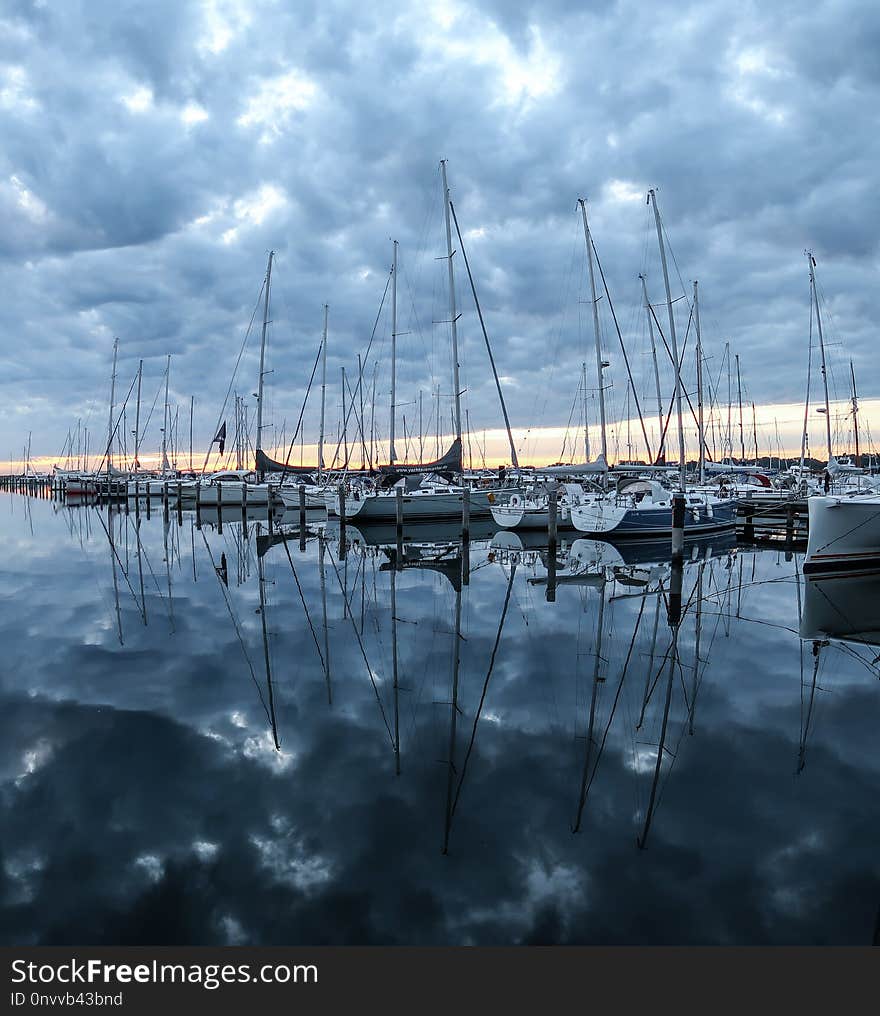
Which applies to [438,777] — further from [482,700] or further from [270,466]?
[270,466]

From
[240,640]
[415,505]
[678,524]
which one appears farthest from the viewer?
[415,505]

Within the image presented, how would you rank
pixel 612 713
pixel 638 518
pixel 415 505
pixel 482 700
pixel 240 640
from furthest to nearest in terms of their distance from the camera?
pixel 415 505, pixel 638 518, pixel 240 640, pixel 482 700, pixel 612 713

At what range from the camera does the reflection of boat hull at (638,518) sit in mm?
28391

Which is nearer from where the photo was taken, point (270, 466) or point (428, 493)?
point (428, 493)

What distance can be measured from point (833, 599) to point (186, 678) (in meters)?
15.0

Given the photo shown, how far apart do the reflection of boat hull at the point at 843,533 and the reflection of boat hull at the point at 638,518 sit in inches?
342

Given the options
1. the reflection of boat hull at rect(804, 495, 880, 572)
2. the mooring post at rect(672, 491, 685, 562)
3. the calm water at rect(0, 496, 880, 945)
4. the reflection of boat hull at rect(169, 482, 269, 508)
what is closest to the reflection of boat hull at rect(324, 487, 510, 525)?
the mooring post at rect(672, 491, 685, 562)

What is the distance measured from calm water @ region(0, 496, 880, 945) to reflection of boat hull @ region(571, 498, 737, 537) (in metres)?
13.3

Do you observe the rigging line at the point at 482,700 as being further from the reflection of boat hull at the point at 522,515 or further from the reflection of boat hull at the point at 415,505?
the reflection of boat hull at the point at 415,505

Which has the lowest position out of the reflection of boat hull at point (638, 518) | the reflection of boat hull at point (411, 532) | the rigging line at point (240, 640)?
the rigging line at point (240, 640)

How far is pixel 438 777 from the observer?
686 centimetres

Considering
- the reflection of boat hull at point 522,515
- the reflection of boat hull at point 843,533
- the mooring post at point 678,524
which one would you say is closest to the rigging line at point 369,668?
the mooring post at point 678,524

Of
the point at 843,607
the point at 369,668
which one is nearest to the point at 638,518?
the point at 843,607

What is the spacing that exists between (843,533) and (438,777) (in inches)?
687
